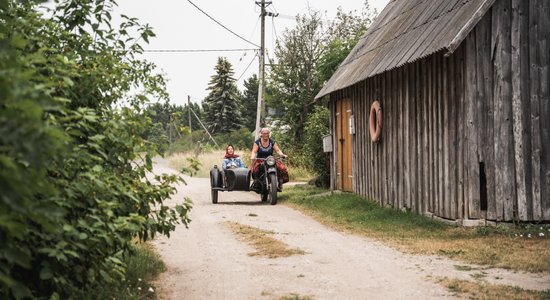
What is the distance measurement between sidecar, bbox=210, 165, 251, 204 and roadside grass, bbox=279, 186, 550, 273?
78.8 inches

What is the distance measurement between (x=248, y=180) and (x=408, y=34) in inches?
190

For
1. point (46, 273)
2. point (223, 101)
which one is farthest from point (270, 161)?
point (223, 101)

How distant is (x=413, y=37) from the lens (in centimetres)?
1155

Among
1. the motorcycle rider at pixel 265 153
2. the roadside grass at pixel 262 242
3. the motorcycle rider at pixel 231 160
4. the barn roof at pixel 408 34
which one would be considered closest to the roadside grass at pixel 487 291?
the roadside grass at pixel 262 242

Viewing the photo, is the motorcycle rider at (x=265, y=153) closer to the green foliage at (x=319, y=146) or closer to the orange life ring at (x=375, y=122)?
the orange life ring at (x=375, y=122)

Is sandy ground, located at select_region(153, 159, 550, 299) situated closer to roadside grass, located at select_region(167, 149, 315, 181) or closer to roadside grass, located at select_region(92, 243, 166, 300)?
roadside grass, located at select_region(92, 243, 166, 300)

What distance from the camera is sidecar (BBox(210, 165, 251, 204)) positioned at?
1446cm

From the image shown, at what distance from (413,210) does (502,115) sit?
2727 mm

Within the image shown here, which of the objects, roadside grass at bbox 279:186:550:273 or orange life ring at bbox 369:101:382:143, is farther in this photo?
orange life ring at bbox 369:101:382:143

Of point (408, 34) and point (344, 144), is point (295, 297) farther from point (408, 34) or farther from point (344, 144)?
point (344, 144)

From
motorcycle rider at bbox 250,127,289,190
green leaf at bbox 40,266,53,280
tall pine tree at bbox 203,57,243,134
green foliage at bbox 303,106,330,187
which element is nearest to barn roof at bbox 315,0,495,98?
motorcycle rider at bbox 250,127,289,190

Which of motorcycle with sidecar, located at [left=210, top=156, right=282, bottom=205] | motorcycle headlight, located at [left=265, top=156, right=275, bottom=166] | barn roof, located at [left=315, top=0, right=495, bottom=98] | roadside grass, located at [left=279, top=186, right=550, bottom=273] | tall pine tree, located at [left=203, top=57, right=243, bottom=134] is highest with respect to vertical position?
tall pine tree, located at [left=203, top=57, right=243, bottom=134]

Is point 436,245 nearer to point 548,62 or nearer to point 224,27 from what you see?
point 548,62

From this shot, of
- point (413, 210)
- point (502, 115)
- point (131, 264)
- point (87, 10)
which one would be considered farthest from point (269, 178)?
point (87, 10)
